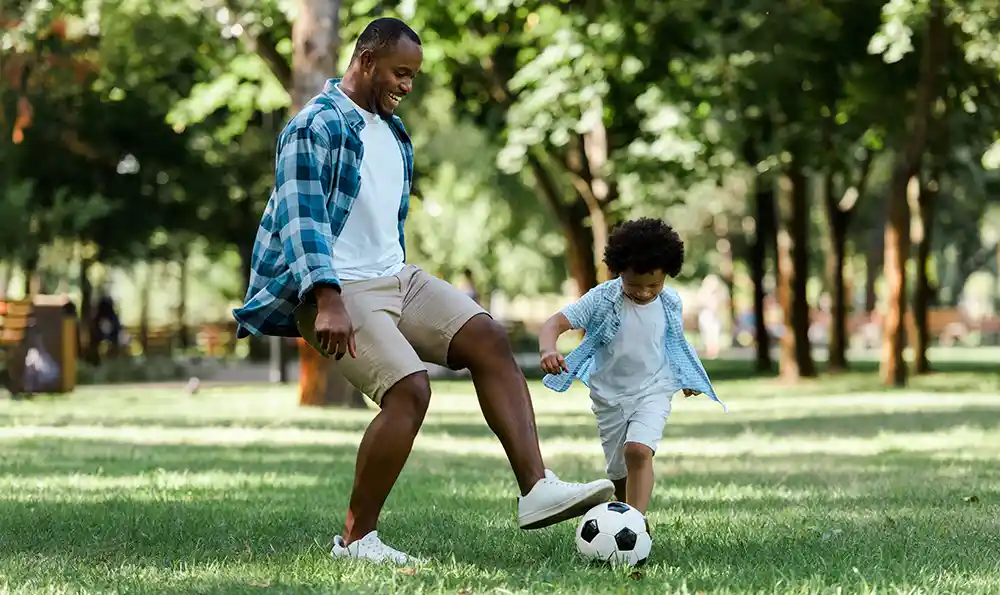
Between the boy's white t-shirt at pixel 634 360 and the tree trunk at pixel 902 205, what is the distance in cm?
1587

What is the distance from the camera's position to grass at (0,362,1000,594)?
557 cm

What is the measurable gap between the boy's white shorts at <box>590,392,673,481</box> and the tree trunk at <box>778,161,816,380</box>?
19697mm

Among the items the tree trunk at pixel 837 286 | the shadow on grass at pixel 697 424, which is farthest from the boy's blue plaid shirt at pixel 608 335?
the tree trunk at pixel 837 286

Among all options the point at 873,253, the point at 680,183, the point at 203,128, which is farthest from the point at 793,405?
the point at 873,253

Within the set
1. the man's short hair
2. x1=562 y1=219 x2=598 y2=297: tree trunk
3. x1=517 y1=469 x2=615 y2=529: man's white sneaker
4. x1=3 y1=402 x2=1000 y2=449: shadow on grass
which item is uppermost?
x1=562 y1=219 x2=598 y2=297: tree trunk

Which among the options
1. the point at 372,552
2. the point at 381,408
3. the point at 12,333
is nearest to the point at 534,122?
the point at 12,333

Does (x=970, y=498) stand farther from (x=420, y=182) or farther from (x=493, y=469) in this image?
(x=420, y=182)

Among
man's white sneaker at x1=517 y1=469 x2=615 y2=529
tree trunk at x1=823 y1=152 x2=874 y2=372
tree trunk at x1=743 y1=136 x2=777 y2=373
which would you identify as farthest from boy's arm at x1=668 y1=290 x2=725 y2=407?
tree trunk at x1=743 y1=136 x2=777 y2=373

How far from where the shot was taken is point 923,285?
97.4 ft

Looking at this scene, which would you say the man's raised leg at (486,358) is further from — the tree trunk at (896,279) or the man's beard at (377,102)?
the tree trunk at (896,279)

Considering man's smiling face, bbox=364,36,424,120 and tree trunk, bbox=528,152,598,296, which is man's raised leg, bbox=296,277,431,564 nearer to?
man's smiling face, bbox=364,36,424,120

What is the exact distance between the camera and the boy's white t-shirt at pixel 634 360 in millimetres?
7230

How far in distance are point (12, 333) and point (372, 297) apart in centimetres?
1637

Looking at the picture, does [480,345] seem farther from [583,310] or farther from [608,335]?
[608,335]
